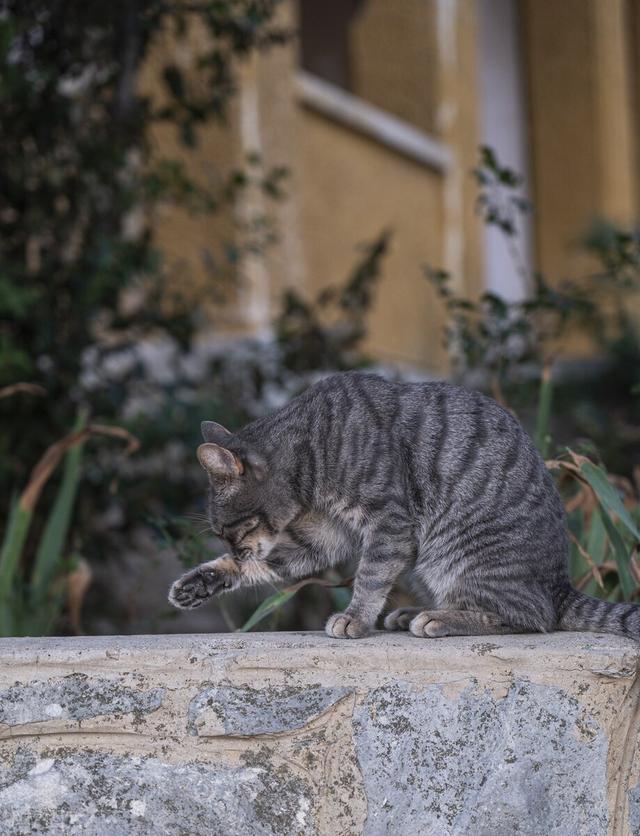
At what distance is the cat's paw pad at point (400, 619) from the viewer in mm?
2893

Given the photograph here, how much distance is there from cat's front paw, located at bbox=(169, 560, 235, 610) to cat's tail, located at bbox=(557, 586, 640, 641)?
31.8 inches

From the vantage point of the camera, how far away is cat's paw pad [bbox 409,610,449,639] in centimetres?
259

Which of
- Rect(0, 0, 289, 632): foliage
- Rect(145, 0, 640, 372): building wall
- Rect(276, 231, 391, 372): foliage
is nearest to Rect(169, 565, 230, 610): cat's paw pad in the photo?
Rect(0, 0, 289, 632): foliage

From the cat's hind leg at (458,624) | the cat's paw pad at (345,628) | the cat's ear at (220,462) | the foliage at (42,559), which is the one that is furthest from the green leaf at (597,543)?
the foliage at (42,559)


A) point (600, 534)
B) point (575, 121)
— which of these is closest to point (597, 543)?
point (600, 534)

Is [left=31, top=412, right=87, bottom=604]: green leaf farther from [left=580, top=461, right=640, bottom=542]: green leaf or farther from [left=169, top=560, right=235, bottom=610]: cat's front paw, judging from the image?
[left=580, top=461, right=640, bottom=542]: green leaf

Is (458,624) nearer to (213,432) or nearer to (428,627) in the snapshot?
(428,627)

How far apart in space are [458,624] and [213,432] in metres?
0.77

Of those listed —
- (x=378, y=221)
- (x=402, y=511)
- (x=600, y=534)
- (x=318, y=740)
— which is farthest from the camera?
(x=378, y=221)

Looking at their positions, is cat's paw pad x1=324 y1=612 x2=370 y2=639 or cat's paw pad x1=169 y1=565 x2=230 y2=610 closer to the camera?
cat's paw pad x1=324 y1=612 x2=370 y2=639

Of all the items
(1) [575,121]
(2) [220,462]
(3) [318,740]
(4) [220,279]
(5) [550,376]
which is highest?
(1) [575,121]

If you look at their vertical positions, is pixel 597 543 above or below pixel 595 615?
above

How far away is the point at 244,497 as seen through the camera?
113 inches

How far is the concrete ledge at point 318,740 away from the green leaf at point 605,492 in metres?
0.46
